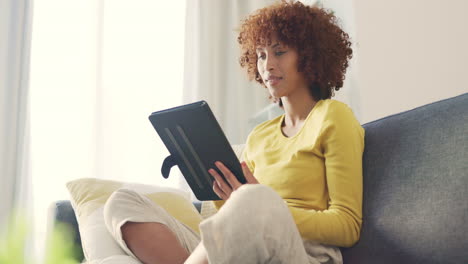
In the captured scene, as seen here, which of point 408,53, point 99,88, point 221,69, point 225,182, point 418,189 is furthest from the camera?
point 221,69

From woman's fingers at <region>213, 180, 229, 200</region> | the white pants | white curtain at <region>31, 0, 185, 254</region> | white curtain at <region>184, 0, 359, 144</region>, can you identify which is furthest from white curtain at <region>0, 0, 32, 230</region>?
the white pants

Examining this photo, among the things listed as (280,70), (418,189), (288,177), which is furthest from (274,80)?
(418,189)

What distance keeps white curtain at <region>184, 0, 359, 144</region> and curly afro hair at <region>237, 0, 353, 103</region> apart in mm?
1440

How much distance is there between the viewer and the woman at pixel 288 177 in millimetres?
740

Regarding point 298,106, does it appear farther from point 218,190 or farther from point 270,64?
point 218,190

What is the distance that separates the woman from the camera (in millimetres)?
740

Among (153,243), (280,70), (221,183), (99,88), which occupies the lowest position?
(153,243)

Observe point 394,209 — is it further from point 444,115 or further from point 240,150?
point 240,150

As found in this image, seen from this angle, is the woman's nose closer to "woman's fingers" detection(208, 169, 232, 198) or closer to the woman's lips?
the woman's lips

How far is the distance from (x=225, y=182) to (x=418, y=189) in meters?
0.41

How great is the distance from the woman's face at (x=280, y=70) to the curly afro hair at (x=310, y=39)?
0.02m

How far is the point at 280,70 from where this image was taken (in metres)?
1.41

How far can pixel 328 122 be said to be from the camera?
1.19 meters

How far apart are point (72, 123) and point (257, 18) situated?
159cm
